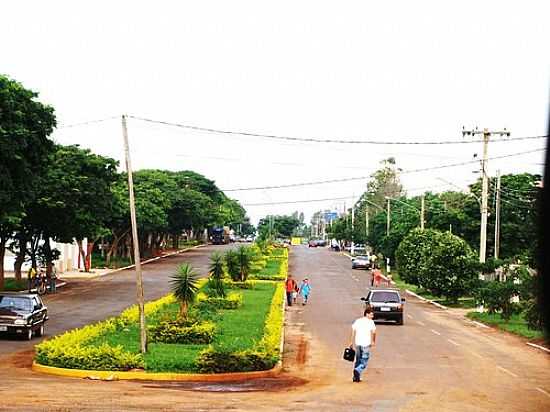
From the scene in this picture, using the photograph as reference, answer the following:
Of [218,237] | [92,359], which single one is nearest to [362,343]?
[92,359]

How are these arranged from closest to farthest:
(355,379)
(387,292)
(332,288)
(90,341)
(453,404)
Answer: (453,404), (355,379), (90,341), (387,292), (332,288)

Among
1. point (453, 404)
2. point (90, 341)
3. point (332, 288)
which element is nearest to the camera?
point (453, 404)

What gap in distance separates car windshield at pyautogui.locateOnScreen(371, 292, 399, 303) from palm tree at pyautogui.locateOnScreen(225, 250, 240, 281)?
62.4 ft

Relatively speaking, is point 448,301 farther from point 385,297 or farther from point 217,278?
point 385,297

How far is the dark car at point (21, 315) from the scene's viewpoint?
2923 centimetres

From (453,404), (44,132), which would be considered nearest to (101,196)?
(44,132)

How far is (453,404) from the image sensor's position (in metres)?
16.9

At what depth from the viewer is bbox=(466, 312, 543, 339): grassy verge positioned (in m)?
33.8

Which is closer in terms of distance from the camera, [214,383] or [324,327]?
[214,383]

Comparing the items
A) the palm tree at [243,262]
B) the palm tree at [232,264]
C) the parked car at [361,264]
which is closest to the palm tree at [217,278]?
the palm tree at [232,264]

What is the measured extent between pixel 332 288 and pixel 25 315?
111 ft

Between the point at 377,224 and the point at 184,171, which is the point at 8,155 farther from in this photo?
the point at 184,171

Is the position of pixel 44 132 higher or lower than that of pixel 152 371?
higher

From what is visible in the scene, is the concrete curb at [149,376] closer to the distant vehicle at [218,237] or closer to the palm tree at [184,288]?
the palm tree at [184,288]
